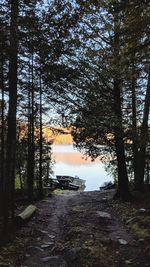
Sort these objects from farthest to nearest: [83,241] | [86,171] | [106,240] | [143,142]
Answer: [86,171] < [143,142] < [106,240] < [83,241]

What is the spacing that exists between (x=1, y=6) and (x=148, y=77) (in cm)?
1006

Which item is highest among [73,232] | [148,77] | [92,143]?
[148,77]

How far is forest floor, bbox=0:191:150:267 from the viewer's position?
8.62m

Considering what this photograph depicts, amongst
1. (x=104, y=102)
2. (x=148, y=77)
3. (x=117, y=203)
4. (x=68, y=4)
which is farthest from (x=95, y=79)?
(x=68, y=4)

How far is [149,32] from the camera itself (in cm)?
988

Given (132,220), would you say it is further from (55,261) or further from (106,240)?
(55,261)

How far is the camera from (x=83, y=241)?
985 cm

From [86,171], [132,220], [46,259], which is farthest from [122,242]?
[86,171]

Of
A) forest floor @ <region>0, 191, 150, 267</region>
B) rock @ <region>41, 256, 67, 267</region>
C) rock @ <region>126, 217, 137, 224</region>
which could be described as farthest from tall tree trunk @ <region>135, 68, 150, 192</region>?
rock @ <region>41, 256, 67, 267</region>

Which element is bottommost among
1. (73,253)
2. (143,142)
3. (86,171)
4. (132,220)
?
(73,253)

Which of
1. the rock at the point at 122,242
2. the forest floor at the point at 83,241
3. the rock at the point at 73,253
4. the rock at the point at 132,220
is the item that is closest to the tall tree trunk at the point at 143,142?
the forest floor at the point at 83,241

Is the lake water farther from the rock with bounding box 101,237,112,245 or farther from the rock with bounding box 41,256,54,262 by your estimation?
the rock with bounding box 41,256,54,262

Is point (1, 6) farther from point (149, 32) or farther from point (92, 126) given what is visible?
point (92, 126)

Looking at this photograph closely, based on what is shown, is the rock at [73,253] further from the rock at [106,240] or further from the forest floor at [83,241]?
the rock at [106,240]
